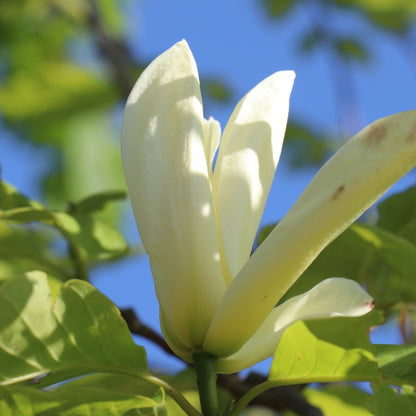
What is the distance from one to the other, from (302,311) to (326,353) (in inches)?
1.6

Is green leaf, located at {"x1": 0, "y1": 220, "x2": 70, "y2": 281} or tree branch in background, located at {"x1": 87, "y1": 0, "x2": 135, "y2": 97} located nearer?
green leaf, located at {"x1": 0, "y1": 220, "x2": 70, "y2": 281}

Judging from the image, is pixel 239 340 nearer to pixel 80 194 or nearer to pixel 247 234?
pixel 247 234

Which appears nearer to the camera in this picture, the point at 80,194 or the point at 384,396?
the point at 384,396

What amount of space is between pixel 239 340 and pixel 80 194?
176 inches

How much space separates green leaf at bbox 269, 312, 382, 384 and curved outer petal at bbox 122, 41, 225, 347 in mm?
69

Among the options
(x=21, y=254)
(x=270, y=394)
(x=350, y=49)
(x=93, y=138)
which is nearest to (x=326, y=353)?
(x=270, y=394)

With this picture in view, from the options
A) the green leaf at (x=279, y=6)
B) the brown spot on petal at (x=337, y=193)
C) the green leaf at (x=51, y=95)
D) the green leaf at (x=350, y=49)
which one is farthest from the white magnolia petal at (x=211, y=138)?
the green leaf at (x=51, y=95)

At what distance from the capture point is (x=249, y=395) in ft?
1.93

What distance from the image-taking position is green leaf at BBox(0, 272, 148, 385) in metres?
0.55

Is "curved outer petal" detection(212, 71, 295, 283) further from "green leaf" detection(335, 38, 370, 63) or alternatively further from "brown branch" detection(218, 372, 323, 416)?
"green leaf" detection(335, 38, 370, 63)

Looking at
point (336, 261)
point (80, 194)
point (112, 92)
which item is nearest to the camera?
point (336, 261)

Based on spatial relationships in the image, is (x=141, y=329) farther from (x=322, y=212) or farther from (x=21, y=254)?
(x=322, y=212)

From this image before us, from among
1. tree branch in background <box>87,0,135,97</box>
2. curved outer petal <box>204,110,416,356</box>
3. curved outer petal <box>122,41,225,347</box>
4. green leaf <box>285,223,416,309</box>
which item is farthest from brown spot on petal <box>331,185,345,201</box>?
tree branch in background <box>87,0,135,97</box>

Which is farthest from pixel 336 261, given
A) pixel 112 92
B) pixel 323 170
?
pixel 112 92
